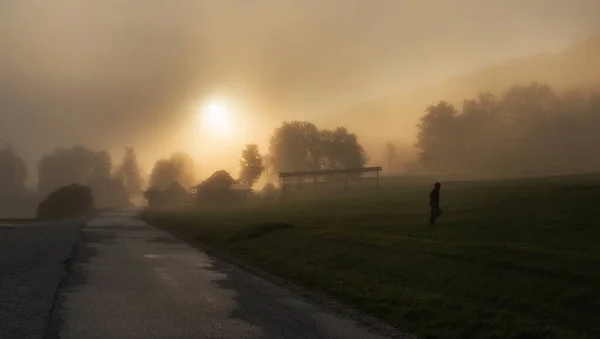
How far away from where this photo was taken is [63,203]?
9956 centimetres

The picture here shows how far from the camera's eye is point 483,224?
30250 millimetres

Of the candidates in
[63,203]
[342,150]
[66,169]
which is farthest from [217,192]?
[66,169]

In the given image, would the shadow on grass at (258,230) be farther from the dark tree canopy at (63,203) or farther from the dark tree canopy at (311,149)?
the dark tree canopy at (311,149)

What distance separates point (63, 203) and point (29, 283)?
89.3 meters

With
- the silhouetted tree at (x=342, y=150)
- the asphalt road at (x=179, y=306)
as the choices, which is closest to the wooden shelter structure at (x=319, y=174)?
the silhouetted tree at (x=342, y=150)

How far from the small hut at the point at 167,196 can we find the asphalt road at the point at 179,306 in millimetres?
129911

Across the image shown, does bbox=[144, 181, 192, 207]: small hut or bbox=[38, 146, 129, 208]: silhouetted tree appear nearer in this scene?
bbox=[144, 181, 192, 207]: small hut

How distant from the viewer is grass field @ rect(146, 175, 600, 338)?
499 inches

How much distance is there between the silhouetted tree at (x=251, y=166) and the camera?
191125 millimetres

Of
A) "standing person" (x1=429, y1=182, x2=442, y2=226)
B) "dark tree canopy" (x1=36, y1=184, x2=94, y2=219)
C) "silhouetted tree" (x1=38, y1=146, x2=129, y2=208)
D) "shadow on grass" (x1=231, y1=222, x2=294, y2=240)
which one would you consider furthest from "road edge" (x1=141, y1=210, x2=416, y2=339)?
"silhouetted tree" (x1=38, y1=146, x2=129, y2=208)

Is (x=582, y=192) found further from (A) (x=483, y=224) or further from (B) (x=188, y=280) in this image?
(B) (x=188, y=280)

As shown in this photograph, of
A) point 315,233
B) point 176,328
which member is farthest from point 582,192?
point 176,328

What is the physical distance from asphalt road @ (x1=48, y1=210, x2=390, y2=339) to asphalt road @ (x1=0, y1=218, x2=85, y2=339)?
1.21ft

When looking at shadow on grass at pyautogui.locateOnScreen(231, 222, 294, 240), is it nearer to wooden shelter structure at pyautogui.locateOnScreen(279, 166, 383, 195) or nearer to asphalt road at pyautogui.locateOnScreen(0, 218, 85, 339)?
asphalt road at pyautogui.locateOnScreen(0, 218, 85, 339)
